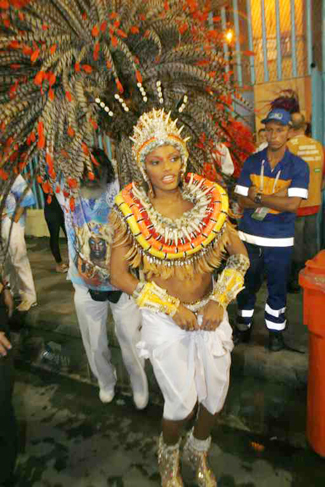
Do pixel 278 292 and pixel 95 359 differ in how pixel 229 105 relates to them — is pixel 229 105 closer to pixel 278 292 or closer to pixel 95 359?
pixel 278 292

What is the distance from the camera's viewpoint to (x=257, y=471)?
7.50 ft

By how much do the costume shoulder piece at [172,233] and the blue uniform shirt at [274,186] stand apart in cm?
110

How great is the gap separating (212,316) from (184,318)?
6.1 inches

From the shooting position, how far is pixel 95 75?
73.9 inches

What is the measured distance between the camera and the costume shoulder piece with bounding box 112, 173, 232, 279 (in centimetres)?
191

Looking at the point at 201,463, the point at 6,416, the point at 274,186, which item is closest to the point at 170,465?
the point at 201,463

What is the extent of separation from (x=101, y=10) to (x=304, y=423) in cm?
284

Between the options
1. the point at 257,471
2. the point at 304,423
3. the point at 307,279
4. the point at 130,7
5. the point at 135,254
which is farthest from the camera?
the point at 304,423

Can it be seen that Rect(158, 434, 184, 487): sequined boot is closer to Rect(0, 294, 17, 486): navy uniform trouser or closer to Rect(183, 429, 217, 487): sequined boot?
Rect(183, 429, 217, 487): sequined boot

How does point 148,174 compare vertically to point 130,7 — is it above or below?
below

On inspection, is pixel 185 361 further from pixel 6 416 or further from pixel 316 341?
pixel 6 416

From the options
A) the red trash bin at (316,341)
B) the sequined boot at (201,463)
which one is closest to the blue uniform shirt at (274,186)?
the red trash bin at (316,341)

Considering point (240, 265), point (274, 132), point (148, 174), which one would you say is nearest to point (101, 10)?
point (148, 174)

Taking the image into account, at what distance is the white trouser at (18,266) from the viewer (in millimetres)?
4402
